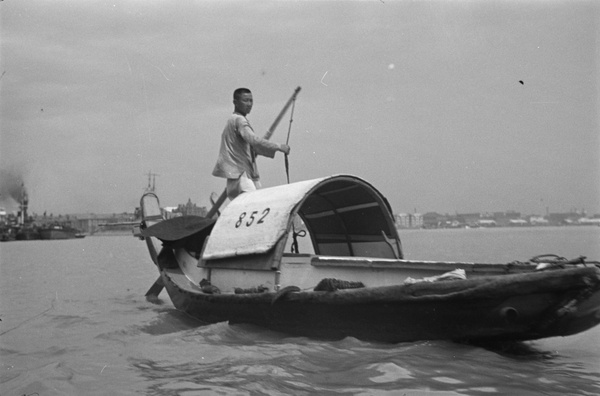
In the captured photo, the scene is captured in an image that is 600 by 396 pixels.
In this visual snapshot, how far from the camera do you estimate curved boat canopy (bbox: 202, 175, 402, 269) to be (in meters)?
6.00

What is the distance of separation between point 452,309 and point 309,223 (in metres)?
3.83

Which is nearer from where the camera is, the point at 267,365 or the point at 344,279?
the point at 267,365

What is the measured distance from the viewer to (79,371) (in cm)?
466

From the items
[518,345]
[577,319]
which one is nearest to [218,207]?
[518,345]

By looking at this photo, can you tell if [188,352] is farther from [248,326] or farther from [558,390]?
[558,390]

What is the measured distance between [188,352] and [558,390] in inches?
117

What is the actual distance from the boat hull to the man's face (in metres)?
2.86

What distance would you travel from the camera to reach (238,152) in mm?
7488

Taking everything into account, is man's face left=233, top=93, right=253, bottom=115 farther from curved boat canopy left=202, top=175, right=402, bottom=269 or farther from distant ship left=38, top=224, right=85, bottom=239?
distant ship left=38, top=224, right=85, bottom=239

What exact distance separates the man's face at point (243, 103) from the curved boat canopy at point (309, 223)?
1191 mm

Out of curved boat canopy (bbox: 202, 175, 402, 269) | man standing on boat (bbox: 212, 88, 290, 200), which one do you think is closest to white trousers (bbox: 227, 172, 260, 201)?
man standing on boat (bbox: 212, 88, 290, 200)

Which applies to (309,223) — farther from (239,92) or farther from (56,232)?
(56,232)

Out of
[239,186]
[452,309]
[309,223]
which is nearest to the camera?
[452,309]

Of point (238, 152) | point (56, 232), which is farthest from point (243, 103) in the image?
point (56, 232)
